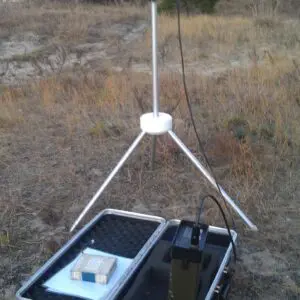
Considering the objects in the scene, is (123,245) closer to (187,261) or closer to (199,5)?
(187,261)

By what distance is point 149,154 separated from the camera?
2.72 meters

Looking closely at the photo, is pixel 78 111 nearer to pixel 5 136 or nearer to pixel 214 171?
pixel 5 136

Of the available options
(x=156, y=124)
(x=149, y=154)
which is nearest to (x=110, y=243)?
(x=156, y=124)

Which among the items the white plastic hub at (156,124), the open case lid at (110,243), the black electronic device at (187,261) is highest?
the white plastic hub at (156,124)

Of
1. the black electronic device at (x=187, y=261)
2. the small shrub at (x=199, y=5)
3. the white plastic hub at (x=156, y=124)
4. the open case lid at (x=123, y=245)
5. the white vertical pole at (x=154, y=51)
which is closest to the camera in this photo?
the black electronic device at (x=187, y=261)

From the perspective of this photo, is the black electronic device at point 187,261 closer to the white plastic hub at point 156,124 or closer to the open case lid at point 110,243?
the open case lid at point 110,243

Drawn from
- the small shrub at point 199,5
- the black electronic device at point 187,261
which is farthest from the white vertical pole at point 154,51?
the small shrub at point 199,5

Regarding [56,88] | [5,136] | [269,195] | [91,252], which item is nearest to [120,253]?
[91,252]

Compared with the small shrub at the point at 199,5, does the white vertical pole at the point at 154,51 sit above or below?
below

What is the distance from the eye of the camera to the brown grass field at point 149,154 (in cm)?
191

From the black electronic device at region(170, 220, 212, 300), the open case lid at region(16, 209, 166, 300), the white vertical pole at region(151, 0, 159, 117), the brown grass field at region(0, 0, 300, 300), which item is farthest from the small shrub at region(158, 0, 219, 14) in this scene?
the black electronic device at region(170, 220, 212, 300)

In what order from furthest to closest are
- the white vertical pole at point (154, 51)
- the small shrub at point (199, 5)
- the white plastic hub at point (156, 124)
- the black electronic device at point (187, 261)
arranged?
the small shrub at point (199, 5), the white plastic hub at point (156, 124), the white vertical pole at point (154, 51), the black electronic device at point (187, 261)

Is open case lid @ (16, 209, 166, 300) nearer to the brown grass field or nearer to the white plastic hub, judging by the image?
the brown grass field

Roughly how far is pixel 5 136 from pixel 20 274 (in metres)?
1.57
